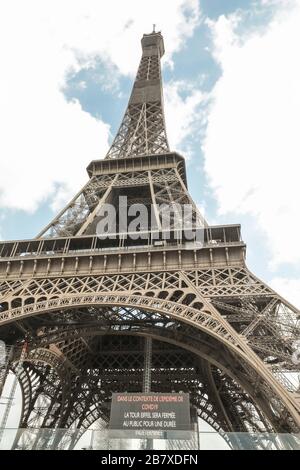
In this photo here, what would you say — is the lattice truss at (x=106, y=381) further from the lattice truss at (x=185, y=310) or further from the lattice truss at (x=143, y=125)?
the lattice truss at (x=143, y=125)

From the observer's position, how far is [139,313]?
2162 centimetres

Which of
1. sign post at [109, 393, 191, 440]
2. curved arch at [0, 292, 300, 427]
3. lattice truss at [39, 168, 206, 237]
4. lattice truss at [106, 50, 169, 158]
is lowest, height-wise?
sign post at [109, 393, 191, 440]

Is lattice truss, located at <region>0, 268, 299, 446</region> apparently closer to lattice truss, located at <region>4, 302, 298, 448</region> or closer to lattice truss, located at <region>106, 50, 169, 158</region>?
lattice truss, located at <region>4, 302, 298, 448</region>

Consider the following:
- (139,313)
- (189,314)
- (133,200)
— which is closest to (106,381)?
(139,313)

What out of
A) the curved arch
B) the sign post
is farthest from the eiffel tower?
the sign post

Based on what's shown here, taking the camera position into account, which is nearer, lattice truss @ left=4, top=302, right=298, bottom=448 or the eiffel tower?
the eiffel tower

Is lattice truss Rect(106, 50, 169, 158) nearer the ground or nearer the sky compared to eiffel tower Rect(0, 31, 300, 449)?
nearer the sky

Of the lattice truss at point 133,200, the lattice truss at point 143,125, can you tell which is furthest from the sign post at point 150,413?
the lattice truss at point 143,125

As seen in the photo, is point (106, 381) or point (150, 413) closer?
point (150, 413)

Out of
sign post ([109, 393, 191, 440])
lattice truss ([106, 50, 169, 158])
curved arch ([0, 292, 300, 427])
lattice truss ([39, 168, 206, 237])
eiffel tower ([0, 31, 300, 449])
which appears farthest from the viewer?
lattice truss ([106, 50, 169, 158])

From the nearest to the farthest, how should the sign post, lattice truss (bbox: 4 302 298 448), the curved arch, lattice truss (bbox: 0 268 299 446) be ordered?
the curved arch < the sign post < lattice truss (bbox: 0 268 299 446) < lattice truss (bbox: 4 302 298 448)

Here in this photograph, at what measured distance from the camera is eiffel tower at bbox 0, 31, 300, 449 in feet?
47.5

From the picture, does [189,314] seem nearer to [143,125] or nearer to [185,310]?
[185,310]
